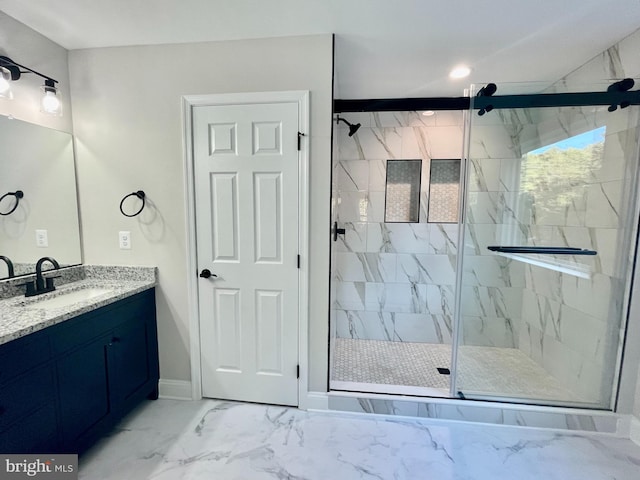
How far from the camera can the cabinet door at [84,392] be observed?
143 cm

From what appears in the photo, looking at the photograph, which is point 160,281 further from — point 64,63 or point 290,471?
point 64,63

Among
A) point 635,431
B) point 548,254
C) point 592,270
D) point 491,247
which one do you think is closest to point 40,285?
point 491,247

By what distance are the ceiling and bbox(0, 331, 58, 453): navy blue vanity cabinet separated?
1.81 m

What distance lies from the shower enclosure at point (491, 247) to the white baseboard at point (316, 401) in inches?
5.5

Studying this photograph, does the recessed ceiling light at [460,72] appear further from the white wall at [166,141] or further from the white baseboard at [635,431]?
the white baseboard at [635,431]

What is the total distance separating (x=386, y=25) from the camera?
1.69 metres

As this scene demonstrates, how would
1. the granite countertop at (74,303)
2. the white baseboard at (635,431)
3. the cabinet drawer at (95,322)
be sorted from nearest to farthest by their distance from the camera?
the granite countertop at (74,303), the cabinet drawer at (95,322), the white baseboard at (635,431)

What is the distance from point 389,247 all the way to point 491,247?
988 millimetres

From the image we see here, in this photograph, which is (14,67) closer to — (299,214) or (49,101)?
(49,101)

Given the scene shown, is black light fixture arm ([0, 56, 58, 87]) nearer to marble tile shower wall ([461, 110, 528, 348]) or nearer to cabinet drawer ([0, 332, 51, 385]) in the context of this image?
cabinet drawer ([0, 332, 51, 385])

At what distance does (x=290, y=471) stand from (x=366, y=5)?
256 cm

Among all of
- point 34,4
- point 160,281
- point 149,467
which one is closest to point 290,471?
point 149,467

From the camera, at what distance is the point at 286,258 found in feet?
6.40

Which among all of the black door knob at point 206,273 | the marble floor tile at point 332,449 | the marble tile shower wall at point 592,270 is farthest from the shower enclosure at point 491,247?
the black door knob at point 206,273
